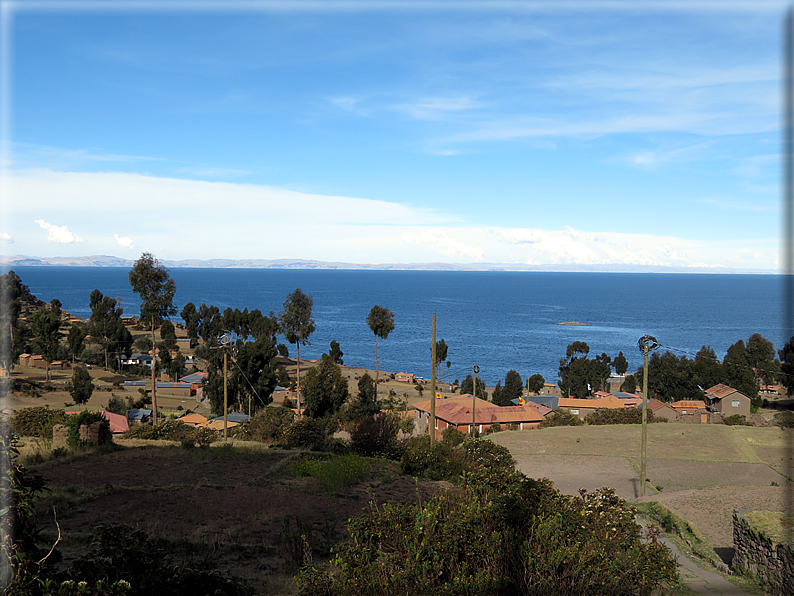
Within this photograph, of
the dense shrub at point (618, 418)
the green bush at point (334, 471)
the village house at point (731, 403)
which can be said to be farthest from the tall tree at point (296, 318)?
the village house at point (731, 403)

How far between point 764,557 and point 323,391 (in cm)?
3147

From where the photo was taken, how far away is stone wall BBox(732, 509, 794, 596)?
26.1 feet

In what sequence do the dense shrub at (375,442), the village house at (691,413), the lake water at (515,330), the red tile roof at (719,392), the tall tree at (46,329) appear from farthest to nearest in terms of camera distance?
the lake water at (515,330), the tall tree at (46,329), the red tile roof at (719,392), the village house at (691,413), the dense shrub at (375,442)

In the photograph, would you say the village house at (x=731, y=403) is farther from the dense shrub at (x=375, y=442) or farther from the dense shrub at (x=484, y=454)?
the dense shrub at (x=375, y=442)

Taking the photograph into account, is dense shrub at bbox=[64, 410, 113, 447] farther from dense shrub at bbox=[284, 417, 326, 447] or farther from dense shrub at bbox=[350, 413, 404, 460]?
dense shrub at bbox=[350, 413, 404, 460]

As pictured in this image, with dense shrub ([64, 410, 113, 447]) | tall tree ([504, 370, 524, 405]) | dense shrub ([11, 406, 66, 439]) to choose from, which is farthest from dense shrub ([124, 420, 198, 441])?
tall tree ([504, 370, 524, 405])

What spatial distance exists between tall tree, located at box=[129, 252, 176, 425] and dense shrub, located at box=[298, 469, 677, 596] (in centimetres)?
3035

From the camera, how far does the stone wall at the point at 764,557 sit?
7941 millimetres

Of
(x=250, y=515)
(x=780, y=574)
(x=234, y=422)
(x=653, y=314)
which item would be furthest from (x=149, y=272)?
(x=653, y=314)

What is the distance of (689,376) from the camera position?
5812 cm

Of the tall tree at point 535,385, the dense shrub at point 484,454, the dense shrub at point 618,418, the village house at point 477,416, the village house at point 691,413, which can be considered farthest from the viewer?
the tall tree at point 535,385

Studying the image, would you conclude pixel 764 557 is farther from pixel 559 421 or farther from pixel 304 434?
pixel 559 421

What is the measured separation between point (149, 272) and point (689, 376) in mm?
54858

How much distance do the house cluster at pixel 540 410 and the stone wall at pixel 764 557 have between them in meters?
23.6
